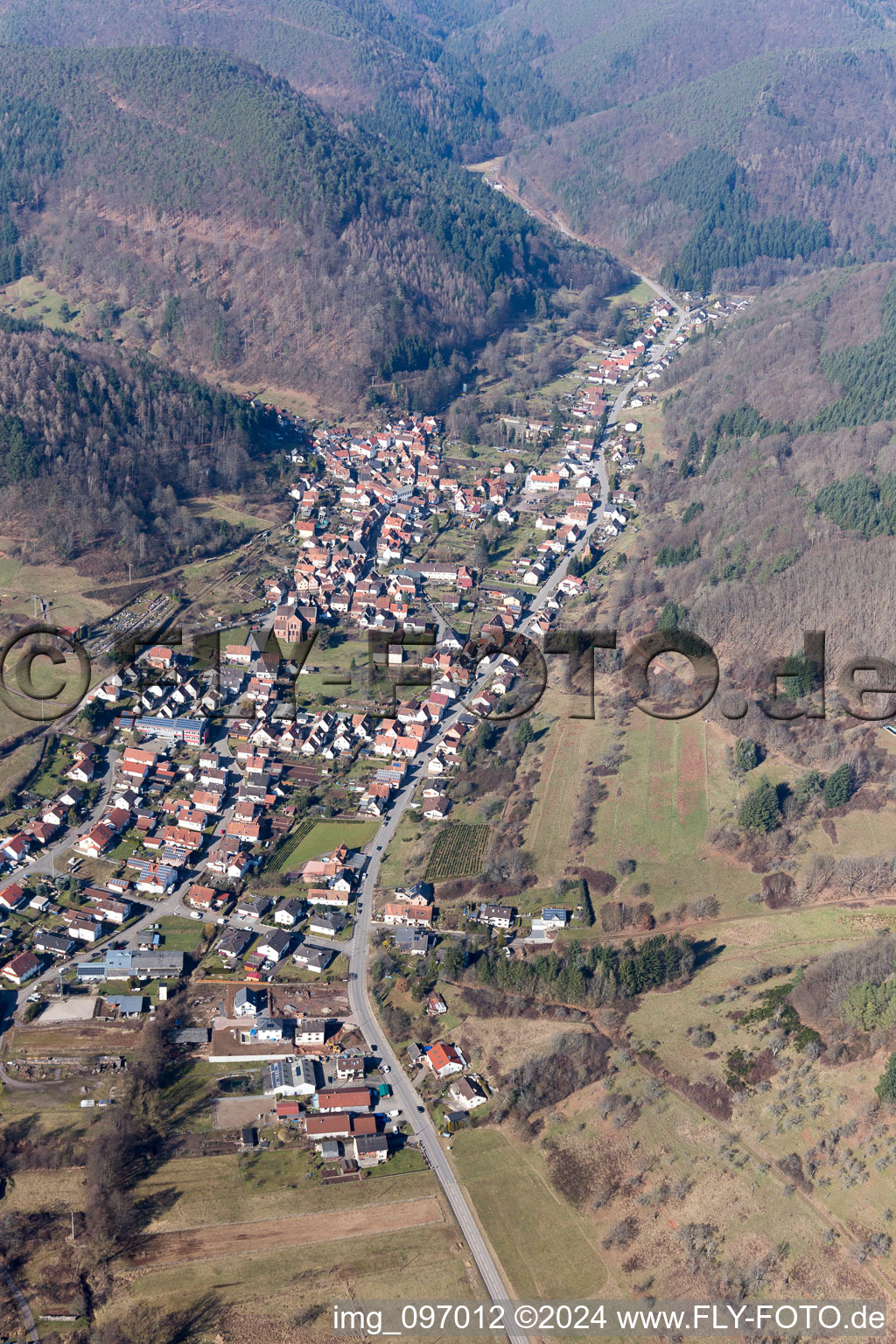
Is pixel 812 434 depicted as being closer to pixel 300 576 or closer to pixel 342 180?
pixel 300 576

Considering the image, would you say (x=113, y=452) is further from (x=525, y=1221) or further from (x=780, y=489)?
Result: (x=525, y=1221)

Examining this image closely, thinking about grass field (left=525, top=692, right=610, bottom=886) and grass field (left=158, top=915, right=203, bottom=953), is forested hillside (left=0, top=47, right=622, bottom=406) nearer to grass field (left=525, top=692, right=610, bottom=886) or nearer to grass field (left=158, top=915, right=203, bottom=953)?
grass field (left=525, top=692, right=610, bottom=886)

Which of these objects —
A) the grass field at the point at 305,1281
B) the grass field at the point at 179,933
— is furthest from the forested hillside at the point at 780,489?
the grass field at the point at 305,1281

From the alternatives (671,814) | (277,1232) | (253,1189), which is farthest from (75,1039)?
(671,814)

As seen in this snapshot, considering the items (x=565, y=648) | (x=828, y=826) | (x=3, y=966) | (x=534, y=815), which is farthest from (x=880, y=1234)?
(x=565, y=648)

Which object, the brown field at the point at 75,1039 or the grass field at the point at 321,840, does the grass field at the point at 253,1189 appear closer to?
the brown field at the point at 75,1039

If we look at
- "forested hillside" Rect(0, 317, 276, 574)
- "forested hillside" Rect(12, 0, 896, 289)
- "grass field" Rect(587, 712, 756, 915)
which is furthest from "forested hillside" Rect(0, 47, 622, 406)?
"grass field" Rect(587, 712, 756, 915)
